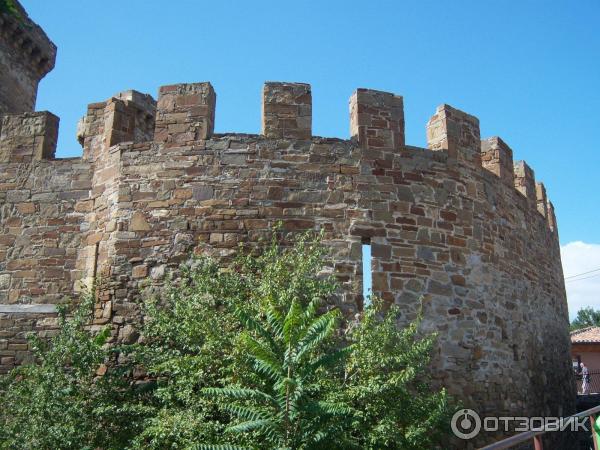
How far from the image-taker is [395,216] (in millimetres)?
7340

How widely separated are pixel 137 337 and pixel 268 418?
239 cm

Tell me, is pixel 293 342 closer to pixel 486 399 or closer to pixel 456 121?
pixel 486 399

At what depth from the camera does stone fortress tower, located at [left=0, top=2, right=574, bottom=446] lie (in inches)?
280

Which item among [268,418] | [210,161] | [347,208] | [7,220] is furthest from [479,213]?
[7,220]

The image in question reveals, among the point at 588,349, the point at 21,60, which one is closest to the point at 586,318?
the point at 588,349

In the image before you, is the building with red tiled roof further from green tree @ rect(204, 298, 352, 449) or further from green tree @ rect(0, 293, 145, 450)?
green tree @ rect(0, 293, 145, 450)

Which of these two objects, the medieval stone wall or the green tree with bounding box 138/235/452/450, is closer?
the green tree with bounding box 138/235/452/450

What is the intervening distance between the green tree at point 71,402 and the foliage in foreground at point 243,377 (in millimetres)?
13

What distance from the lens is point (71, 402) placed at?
19.8ft

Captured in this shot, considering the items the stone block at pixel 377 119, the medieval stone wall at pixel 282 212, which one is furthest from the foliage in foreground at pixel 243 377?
the stone block at pixel 377 119

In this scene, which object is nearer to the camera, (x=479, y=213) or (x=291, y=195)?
(x=291, y=195)

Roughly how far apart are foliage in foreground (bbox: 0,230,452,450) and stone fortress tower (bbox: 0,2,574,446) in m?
0.40

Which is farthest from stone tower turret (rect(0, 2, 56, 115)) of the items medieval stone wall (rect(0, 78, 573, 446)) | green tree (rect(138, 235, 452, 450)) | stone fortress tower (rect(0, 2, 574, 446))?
green tree (rect(138, 235, 452, 450))

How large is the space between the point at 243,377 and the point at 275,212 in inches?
86.4
